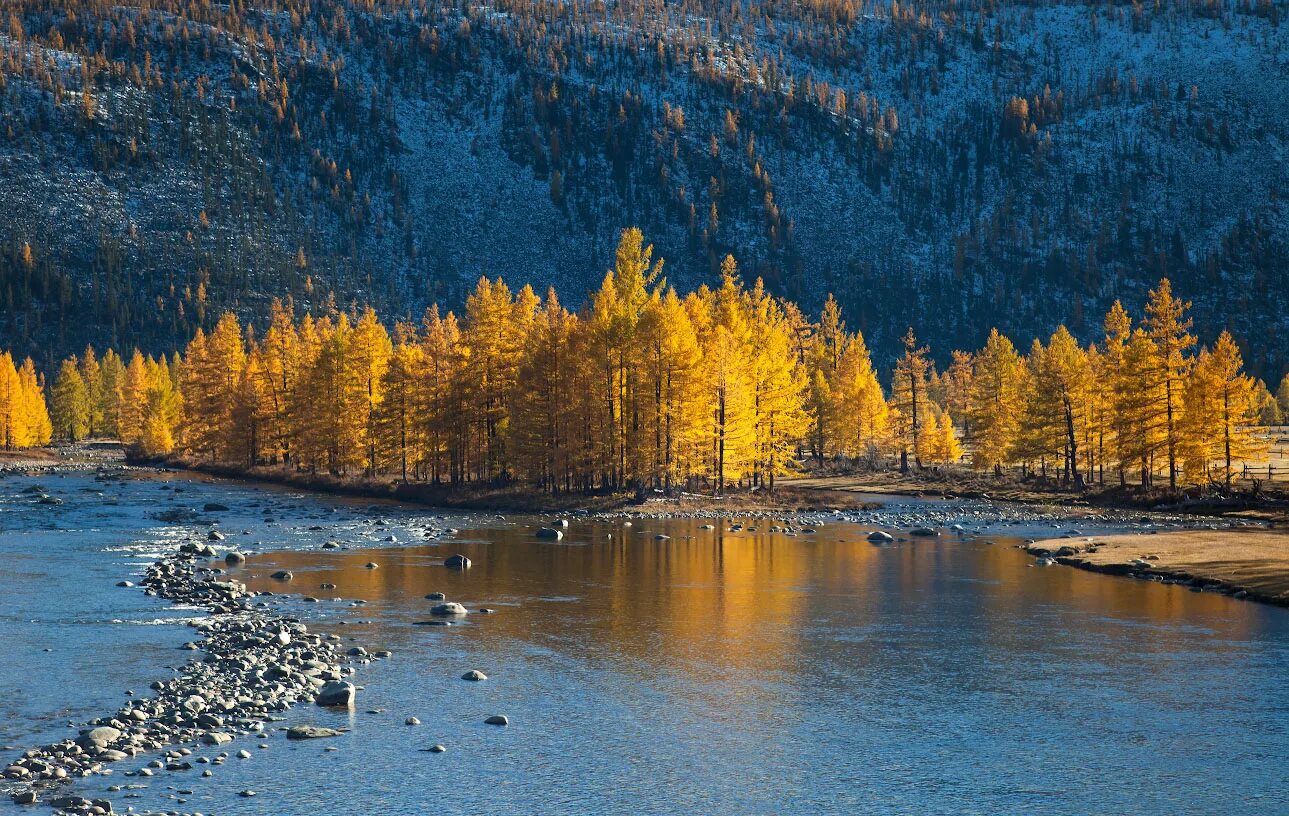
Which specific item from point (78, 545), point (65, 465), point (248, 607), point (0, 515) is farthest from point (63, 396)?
point (248, 607)

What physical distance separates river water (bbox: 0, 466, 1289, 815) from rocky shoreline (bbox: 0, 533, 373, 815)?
52 centimetres

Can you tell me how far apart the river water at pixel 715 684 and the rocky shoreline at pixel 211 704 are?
52 cm

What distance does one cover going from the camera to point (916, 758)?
66.5 ft

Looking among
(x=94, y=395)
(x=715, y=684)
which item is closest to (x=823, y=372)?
(x=715, y=684)

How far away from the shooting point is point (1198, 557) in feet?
148

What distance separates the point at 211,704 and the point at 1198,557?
122ft

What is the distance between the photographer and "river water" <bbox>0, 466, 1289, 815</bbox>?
18594 mm

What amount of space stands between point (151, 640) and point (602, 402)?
Answer: 152ft

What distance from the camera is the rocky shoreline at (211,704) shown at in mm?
18609

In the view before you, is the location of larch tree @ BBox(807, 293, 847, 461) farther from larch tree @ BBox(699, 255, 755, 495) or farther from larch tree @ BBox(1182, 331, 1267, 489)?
larch tree @ BBox(1182, 331, 1267, 489)

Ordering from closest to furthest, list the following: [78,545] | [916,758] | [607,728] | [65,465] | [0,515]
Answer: [916,758]
[607,728]
[78,545]
[0,515]
[65,465]

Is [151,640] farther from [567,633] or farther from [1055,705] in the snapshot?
[1055,705]

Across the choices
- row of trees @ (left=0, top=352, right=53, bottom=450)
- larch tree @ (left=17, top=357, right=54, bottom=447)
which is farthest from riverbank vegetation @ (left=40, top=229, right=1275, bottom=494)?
larch tree @ (left=17, top=357, right=54, bottom=447)

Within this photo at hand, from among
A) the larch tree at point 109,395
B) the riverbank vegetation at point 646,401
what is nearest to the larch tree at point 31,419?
the larch tree at point 109,395
